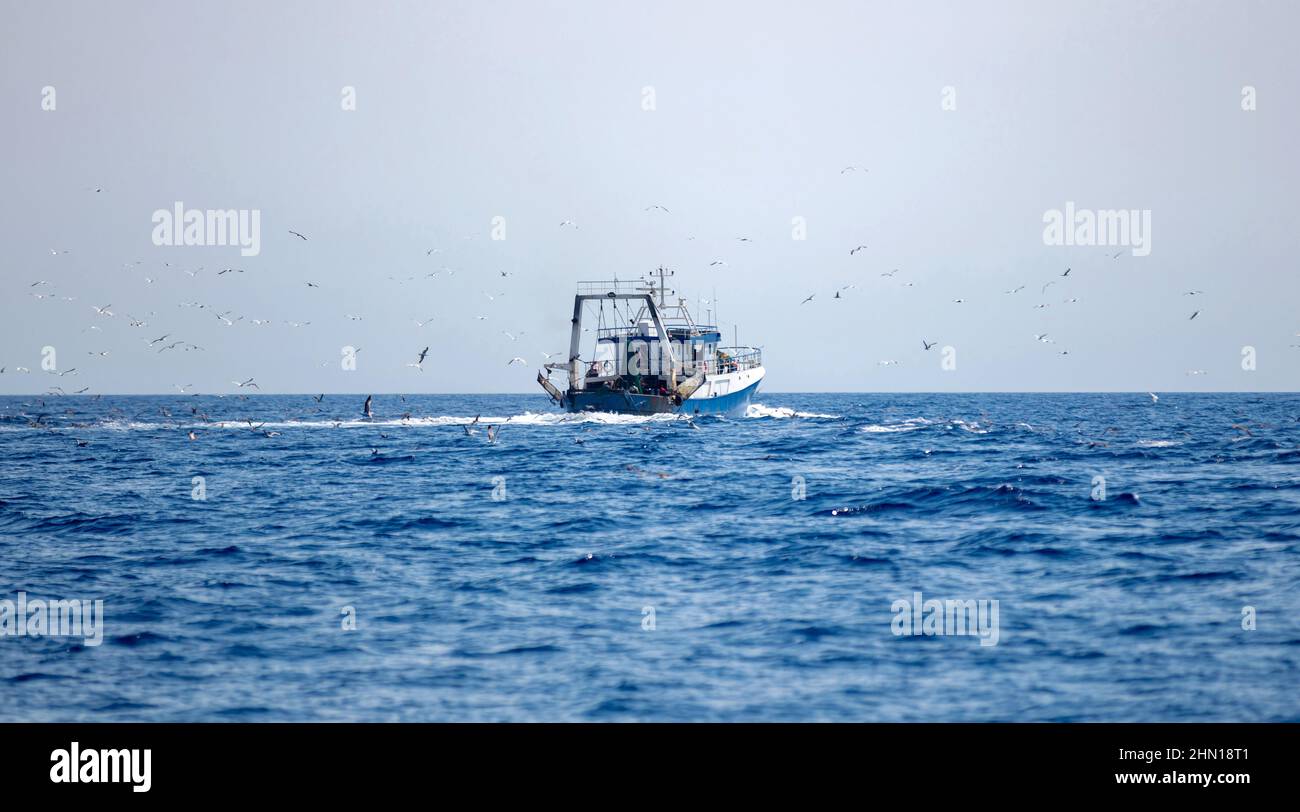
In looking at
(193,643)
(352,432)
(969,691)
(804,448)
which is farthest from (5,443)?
(969,691)

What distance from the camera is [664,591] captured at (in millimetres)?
17609

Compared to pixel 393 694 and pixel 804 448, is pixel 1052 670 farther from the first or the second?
pixel 804 448

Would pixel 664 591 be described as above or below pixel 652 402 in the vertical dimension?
below

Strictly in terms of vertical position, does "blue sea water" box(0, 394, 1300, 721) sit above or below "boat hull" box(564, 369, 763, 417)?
below

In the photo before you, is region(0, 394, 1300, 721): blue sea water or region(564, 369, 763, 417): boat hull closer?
region(0, 394, 1300, 721): blue sea water

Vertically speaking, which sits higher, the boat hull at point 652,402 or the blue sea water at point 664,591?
the boat hull at point 652,402

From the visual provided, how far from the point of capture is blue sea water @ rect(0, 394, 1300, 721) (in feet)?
39.8

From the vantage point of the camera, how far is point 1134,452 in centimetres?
4503

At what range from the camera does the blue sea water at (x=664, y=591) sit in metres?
12.1

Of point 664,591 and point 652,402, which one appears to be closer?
point 664,591
